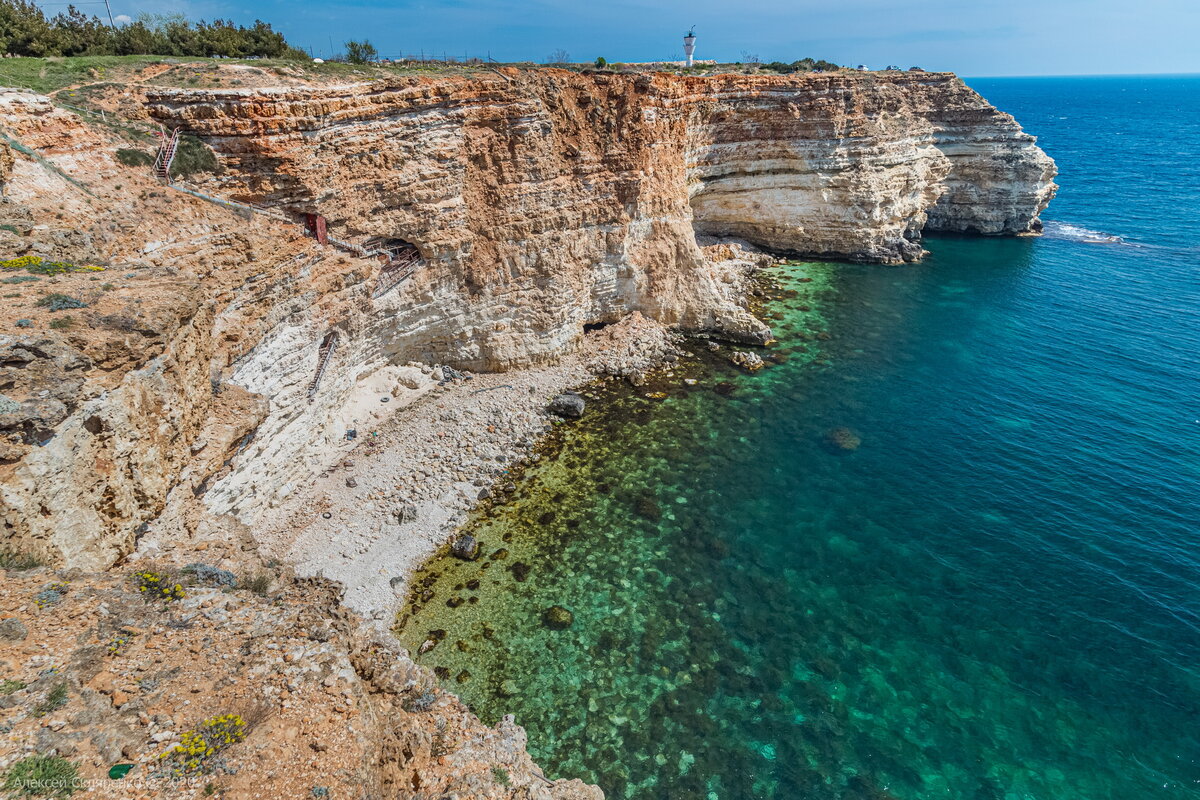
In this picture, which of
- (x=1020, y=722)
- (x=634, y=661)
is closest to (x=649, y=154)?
(x=634, y=661)

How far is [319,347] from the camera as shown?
2347 centimetres

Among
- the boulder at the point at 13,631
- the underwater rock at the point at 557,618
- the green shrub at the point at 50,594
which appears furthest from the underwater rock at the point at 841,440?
the boulder at the point at 13,631

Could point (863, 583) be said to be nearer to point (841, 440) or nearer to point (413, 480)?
point (841, 440)

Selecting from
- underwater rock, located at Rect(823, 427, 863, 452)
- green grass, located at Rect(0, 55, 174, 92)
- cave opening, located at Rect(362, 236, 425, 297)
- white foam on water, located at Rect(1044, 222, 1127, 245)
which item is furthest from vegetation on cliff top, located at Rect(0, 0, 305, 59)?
white foam on water, located at Rect(1044, 222, 1127, 245)

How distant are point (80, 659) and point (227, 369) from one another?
12167 mm

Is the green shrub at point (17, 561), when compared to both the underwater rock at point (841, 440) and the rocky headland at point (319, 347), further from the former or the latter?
the underwater rock at point (841, 440)

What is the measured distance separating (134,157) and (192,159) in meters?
1.64

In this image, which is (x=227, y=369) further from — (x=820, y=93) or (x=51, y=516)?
(x=820, y=93)

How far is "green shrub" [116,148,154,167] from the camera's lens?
19156 mm

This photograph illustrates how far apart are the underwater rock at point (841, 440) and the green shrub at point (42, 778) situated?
26197 mm

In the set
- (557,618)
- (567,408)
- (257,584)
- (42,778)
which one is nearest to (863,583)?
(557,618)

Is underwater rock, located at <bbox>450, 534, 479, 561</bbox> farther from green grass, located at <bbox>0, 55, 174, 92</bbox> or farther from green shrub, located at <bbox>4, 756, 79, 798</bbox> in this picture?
green grass, located at <bbox>0, 55, 174, 92</bbox>

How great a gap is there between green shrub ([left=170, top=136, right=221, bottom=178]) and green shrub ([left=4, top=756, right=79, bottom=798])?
1948 cm

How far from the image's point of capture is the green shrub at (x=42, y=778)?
21.9 feet
